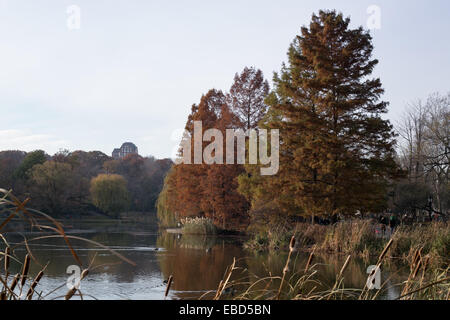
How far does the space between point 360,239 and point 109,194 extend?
3130cm

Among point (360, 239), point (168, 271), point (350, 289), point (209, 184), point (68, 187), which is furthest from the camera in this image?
point (68, 187)

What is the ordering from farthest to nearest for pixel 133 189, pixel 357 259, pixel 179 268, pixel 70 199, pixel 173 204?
pixel 133 189 < pixel 70 199 < pixel 173 204 < pixel 357 259 < pixel 179 268

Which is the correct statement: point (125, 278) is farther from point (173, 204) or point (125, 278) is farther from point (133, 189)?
point (133, 189)

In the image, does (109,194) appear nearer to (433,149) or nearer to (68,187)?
(68,187)

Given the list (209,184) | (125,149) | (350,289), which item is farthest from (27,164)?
(125,149)

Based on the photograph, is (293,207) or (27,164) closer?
(293,207)

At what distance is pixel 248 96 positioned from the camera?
89.6 feet

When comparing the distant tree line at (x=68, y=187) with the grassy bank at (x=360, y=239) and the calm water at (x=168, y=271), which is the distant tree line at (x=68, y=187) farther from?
the calm water at (x=168, y=271)

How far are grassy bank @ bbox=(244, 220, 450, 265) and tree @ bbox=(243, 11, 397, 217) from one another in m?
1.18

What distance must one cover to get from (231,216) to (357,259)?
12521mm

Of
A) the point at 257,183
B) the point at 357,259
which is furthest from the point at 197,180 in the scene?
the point at 357,259

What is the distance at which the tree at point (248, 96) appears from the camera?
2708 cm

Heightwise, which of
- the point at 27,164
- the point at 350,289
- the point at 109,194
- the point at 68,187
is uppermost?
the point at 27,164

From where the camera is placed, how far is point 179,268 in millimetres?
11711
